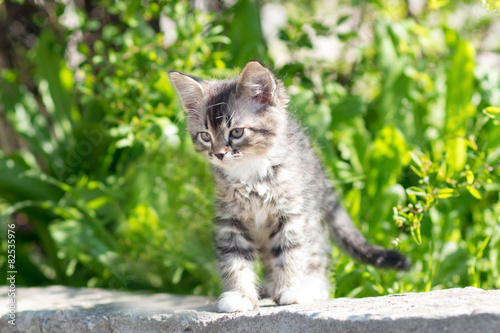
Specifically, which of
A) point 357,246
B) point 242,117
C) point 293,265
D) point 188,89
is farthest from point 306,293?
point 188,89

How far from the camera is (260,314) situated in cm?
243

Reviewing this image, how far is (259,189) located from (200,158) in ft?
4.13

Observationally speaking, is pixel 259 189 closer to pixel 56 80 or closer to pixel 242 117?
pixel 242 117

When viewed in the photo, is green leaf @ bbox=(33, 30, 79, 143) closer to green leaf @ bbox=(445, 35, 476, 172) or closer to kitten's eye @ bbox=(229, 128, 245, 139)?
kitten's eye @ bbox=(229, 128, 245, 139)

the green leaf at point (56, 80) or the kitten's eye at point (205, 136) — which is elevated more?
the green leaf at point (56, 80)

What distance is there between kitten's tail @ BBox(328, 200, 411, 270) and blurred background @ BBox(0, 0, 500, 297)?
0.18 metres

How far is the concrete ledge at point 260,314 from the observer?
2.01 metres

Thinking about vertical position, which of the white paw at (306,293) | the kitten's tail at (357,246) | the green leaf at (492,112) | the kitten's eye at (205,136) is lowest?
the white paw at (306,293)

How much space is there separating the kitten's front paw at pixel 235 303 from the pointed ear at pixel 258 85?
990 mm

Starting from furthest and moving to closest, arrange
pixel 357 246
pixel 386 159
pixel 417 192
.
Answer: pixel 386 159
pixel 357 246
pixel 417 192

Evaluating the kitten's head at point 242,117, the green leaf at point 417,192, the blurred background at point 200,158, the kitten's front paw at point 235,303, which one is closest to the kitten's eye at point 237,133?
the kitten's head at point 242,117

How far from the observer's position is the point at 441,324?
6.48ft

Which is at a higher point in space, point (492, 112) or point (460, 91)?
point (460, 91)

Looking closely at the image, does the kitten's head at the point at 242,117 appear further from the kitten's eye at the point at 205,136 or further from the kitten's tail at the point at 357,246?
the kitten's tail at the point at 357,246
